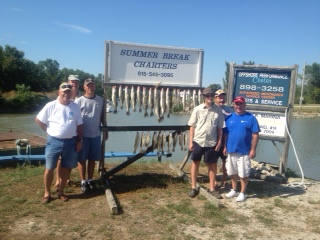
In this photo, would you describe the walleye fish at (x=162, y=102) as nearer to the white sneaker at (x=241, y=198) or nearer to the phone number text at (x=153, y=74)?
the phone number text at (x=153, y=74)

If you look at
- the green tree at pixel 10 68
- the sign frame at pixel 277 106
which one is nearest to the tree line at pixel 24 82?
the green tree at pixel 10 68

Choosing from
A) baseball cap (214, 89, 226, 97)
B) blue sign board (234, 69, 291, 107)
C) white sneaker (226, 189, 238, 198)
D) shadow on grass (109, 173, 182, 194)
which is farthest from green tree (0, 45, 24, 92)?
white sneaker (226, 189, 238, 198)

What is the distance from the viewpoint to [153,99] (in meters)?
6.21

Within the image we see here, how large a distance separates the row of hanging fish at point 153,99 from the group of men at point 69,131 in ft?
1.98

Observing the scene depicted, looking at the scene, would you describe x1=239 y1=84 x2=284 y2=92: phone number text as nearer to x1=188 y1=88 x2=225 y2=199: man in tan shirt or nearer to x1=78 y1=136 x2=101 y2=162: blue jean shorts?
x1=188 y1=88 x2=225 y2=199: man in tan shirt

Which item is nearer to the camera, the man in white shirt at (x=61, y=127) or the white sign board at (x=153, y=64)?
the man in white shirt at (x=61, y=127)

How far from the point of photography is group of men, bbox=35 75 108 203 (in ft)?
15.8

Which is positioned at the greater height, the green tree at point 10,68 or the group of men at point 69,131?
the green tree at point 10,68

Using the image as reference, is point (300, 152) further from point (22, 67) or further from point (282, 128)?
point (22, 67)

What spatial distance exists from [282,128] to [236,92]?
1.29 m

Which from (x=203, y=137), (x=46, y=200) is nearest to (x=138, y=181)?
(x=203, y=137)

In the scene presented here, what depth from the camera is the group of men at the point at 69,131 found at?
481 centimetres

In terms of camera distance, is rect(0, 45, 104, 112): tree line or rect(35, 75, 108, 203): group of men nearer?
rect(35, 75, 108, 203): group of men

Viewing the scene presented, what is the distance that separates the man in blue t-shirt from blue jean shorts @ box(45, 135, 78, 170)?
2.63 metres
